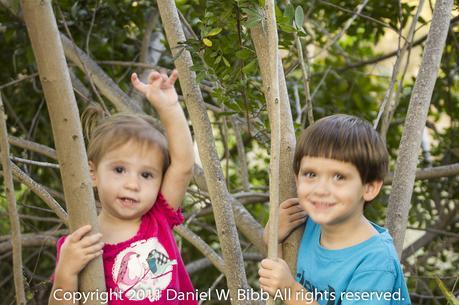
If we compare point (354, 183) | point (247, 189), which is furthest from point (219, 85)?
point (247, 189)

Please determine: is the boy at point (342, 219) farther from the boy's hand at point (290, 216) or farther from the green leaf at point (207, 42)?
the green leaf at point (207, 42)

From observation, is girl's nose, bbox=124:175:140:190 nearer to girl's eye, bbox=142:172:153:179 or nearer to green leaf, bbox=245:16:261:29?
girl's eye, bbox=142:172:153:179

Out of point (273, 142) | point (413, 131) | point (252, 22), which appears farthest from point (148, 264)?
point (413, 131)

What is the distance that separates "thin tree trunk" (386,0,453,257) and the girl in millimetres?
627

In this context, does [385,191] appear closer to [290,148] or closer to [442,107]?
[442,107]

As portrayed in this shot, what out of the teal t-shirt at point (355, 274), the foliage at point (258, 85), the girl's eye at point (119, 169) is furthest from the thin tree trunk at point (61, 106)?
the foliage at point (258, 85)

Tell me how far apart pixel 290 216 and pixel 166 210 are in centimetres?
35

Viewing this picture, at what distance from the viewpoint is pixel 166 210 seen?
2.27 metres

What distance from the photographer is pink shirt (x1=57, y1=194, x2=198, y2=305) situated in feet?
7.15

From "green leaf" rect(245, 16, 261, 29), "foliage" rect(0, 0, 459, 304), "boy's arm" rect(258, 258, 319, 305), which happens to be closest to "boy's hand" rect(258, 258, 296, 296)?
"boy's arm" rect(258, 258, 319, 305)

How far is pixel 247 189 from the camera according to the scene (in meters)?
3.68

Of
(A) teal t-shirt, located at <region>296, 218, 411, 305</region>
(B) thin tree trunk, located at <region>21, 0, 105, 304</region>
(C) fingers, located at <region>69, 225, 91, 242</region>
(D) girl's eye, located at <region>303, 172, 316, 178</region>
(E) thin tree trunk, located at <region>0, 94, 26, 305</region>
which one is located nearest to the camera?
(B) thin tree trunk, located at <region>21, 0, 105, 304</region>

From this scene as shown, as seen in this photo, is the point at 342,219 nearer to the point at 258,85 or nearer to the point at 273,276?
the point at 273,276

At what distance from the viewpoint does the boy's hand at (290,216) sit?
2.31m
